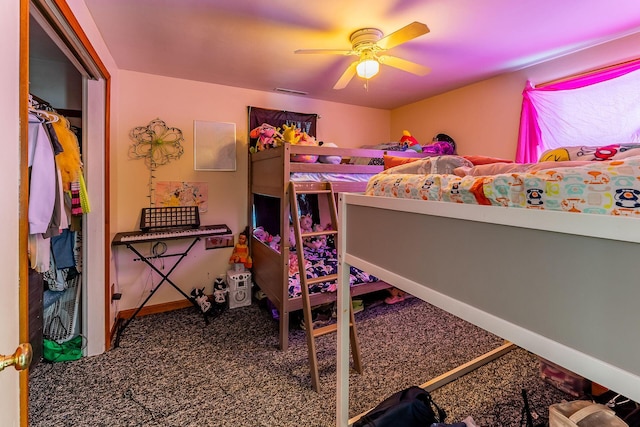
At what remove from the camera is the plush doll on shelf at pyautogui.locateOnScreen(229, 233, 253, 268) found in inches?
128

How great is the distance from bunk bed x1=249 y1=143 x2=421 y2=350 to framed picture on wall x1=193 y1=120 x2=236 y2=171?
316 millimetres

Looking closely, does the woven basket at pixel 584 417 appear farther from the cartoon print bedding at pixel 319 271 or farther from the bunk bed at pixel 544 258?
the cartoon print bedding at pixel 319 271

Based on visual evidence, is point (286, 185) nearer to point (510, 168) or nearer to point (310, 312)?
point (310, 312)

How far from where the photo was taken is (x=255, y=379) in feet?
6.64

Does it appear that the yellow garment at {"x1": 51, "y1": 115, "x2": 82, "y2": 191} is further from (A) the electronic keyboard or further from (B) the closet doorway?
(A) the electronic keyboard

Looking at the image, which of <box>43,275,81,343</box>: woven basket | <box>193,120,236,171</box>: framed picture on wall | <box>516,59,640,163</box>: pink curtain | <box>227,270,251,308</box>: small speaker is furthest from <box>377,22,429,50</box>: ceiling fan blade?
<box>43,275,81,343</box>: woven basket

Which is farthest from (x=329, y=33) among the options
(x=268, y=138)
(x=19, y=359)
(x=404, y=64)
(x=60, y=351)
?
(x=60, y=351)

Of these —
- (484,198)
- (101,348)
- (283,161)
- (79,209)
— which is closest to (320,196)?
(283,161)

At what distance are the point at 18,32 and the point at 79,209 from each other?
Result: 160 centimetres

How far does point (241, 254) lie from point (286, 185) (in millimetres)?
1309

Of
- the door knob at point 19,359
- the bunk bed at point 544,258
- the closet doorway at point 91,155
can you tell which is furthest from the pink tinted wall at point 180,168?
the bunk bed at point 544,258

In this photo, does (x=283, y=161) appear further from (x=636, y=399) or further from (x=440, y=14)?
(x=636, y=399)
